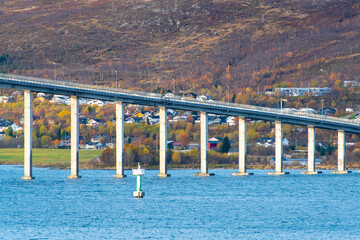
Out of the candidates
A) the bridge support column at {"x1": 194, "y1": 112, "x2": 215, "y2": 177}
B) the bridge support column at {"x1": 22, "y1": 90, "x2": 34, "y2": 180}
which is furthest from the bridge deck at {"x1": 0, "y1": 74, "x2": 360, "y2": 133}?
the bridge support column at {"x1": 194, "y1": 112, "x2": 215, "y2": 177}

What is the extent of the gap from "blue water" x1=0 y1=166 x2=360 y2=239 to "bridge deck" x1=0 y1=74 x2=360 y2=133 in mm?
12146

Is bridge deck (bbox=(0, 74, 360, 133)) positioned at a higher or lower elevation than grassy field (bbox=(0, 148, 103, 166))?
higher

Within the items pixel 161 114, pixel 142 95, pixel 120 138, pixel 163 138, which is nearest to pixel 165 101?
pixel 161 114

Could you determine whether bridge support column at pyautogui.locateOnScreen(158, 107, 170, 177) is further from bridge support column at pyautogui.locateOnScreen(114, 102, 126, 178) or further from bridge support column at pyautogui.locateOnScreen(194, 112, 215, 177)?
bridge support column at pyautogui.locateOnScreen(114, 102, 126, 178)

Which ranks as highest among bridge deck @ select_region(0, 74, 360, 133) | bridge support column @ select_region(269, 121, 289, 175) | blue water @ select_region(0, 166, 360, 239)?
bridge deck @ select_region(0, 74, 360, 133)

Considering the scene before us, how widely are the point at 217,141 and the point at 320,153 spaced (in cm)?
2402

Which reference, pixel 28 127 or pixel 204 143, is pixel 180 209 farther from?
pixel 204 143

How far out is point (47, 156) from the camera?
177125mm

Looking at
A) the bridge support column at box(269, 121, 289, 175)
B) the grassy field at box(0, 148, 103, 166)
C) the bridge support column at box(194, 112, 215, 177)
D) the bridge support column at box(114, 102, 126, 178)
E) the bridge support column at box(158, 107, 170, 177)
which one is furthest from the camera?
the grassy field at box(0, 148, 103, 166)

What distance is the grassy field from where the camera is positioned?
167850 mm

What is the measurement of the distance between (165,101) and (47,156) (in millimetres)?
63765

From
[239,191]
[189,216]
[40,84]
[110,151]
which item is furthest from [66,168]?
[189,216]

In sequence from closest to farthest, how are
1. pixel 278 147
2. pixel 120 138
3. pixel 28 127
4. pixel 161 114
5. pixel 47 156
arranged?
pixel 28 127 → pixel 120 138 → pixel 161 114 → pixel 278 147 → pixel 47 156

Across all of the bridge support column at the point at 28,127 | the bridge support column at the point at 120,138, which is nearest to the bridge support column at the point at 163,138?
the bridge support column at the point at 120,138
